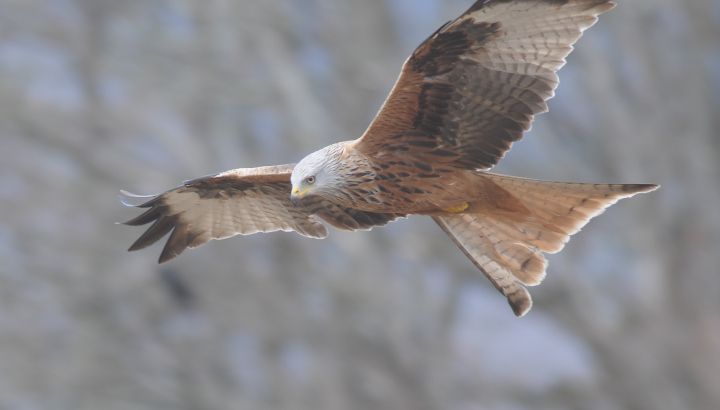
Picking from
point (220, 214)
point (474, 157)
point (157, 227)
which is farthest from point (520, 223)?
point (157, 227)

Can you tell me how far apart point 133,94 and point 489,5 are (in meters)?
9.11

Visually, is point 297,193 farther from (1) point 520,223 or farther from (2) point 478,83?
(1) point 520,223

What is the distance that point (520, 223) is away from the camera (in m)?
4.09

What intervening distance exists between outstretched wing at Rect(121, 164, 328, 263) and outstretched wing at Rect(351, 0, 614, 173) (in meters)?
0.87

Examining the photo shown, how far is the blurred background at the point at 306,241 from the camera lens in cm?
1020

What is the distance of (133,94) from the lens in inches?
474

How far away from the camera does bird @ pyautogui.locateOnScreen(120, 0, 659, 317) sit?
3.61 m

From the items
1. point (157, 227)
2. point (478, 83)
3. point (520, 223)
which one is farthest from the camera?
point (157, 227)

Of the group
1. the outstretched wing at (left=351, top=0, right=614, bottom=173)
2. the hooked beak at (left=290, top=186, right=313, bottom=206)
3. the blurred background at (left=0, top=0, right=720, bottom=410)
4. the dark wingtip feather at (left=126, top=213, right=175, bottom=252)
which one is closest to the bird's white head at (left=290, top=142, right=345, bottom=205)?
the hooked beak at (left=290, top=186, right=313, bottom=206)

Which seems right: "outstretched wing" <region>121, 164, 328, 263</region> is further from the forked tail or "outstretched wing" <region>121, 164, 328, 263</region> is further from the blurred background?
the blurred background

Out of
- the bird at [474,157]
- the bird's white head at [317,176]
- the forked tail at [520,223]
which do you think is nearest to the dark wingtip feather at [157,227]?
the bird at [474,157]

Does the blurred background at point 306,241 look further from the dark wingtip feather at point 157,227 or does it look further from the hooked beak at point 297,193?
the hooked beak at point 297,193

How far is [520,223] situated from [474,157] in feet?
1.20

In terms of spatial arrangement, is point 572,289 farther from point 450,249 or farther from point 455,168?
point 455,168
